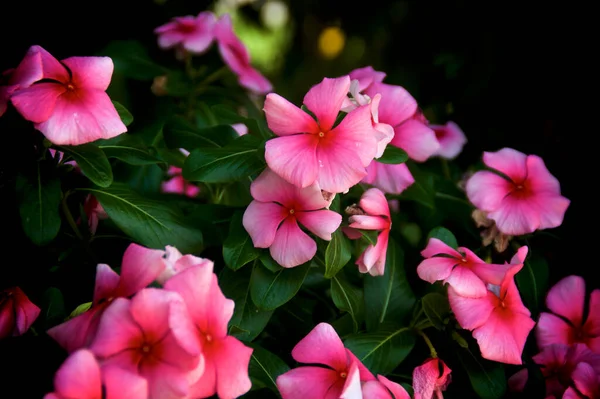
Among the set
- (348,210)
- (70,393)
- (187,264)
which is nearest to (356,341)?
(348,210)

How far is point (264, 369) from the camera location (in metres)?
0.82

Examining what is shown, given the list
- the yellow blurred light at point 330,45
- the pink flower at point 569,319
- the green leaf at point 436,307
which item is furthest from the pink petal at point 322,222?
the yellow blurred light at point 330,45

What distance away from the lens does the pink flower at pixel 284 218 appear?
804 mm

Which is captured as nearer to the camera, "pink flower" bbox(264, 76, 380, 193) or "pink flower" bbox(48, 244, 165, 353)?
"pink flower" bbox(48, 244, 165, 353)

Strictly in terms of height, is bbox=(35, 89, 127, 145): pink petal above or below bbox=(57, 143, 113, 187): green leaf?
above

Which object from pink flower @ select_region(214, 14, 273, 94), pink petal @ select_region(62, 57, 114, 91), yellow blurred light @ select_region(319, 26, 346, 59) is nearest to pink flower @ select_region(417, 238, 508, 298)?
pink petal @ select_region(62, 57, 114, 91)

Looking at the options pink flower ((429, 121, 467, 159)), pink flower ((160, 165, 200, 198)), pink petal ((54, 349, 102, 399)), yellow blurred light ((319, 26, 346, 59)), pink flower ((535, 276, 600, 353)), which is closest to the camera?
pink petal ((54, 349, 102, 399))

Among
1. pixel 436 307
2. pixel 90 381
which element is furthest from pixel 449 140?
pixel 90 381

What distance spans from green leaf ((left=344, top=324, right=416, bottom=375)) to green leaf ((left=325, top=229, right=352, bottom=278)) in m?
0.13

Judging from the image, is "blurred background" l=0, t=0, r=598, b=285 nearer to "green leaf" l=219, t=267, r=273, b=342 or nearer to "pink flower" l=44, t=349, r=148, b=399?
"green leaf" l=219, t=267, r=273, b=342

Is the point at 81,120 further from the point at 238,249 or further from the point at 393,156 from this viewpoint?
the point at 393,156

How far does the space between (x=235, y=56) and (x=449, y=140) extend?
19.6 inches

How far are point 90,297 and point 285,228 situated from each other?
0.30m

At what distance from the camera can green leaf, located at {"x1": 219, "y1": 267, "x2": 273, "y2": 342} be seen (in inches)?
33.1
